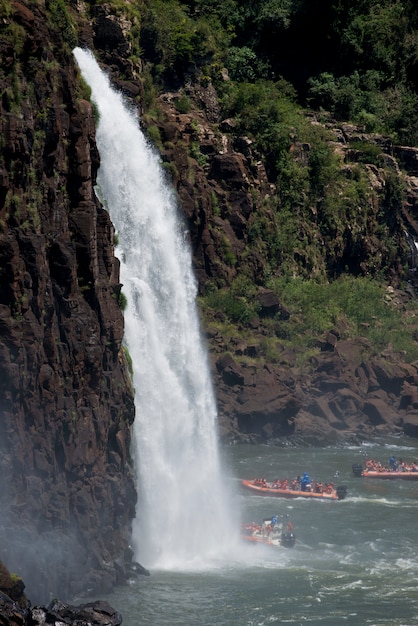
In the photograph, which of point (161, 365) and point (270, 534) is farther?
point (161, 365)

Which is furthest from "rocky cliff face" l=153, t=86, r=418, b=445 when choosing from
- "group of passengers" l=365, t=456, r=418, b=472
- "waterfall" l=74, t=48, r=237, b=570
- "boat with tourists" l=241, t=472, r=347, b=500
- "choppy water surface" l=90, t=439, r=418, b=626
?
"boat with tourists" l=241, t=472, r=347, b=500

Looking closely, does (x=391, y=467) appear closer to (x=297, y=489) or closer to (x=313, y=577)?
(x=297, y=489)

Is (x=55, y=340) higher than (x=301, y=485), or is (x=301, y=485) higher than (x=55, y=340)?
(x=55, y=340)

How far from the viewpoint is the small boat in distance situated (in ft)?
219

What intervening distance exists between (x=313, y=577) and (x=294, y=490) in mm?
16819

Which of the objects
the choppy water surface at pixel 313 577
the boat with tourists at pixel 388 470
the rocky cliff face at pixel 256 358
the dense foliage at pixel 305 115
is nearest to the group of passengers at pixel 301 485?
the choppy water surface at pixel 313 577

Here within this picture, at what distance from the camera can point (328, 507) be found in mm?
65062

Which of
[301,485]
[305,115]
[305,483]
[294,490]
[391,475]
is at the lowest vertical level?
[294,490]

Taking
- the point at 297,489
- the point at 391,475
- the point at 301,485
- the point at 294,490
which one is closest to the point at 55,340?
the point at 294,490

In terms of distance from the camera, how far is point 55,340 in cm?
4469

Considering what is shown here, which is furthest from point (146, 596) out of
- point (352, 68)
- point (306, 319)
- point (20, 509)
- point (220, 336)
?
point (352, 68)

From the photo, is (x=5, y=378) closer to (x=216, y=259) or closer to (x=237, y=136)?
(x=216, y=259)

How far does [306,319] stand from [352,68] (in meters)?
31.0

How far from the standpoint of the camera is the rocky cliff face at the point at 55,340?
41906 millimetres
